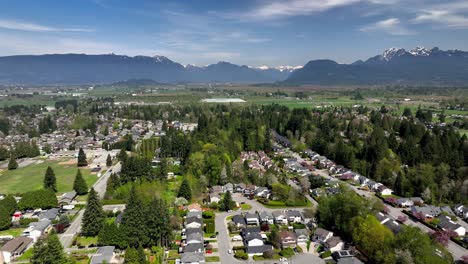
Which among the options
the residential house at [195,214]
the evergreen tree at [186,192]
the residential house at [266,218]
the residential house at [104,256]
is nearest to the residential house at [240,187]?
the evergreen tree at [186,192]

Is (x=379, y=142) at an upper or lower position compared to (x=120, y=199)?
upper

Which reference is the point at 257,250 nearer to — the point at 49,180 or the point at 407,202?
the point at 407,202

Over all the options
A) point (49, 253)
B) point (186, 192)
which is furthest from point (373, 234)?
point (49, 253)

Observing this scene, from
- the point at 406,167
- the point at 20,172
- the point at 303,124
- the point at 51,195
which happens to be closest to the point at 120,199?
the point at 51,195

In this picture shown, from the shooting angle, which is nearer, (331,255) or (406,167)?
(331,255)

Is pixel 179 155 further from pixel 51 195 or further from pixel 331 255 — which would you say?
pixel 331 255

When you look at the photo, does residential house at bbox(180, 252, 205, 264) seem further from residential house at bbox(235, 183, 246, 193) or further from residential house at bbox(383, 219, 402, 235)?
residential house at bbox(235, 183, 246, 193)
